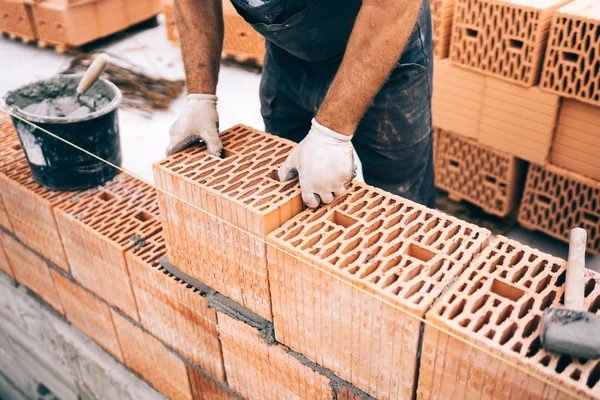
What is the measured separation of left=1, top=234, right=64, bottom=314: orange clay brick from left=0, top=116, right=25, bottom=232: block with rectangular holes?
0.14m

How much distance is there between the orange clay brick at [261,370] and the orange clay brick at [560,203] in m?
2.64

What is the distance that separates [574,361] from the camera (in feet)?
4.61

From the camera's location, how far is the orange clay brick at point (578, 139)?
11.6 ft

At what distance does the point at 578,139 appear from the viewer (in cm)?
365

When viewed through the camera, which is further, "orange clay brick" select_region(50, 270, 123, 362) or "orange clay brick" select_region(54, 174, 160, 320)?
"orange clay brick" select_region(50, 270, 123, 362)

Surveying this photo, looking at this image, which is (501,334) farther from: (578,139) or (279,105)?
(578,139)

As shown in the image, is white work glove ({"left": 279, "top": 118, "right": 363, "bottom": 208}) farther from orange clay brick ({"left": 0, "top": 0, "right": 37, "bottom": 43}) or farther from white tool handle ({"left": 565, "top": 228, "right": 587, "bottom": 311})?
orange clay brick ({"left": 0, "top": 0, "right": 37, "bottom": 43})

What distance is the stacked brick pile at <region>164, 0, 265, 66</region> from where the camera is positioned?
6.49 meters

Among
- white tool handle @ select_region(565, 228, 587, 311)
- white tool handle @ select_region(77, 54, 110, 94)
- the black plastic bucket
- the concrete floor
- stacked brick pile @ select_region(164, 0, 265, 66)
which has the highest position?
white tool handle @ select_region(77, 54, 110, 94)

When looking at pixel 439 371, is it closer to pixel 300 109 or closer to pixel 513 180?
pixel 300 109

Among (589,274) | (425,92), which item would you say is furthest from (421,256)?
(425,92)

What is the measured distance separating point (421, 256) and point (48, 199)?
2.02 m

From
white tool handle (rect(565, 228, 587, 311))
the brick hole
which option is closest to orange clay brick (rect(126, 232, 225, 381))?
the brick hole

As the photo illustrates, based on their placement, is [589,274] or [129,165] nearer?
[589,274]
